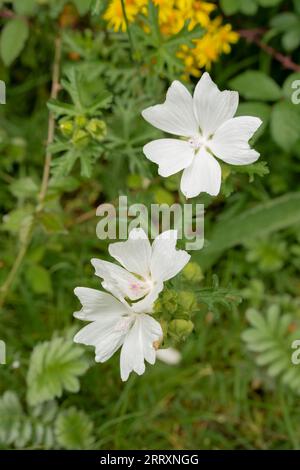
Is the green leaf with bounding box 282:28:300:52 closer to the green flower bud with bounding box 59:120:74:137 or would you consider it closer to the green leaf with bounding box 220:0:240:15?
the green leaf with bounding box 220:0:240:15

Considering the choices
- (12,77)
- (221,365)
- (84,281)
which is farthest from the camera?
(12,77)

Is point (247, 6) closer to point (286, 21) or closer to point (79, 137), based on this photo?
point (286, 21)

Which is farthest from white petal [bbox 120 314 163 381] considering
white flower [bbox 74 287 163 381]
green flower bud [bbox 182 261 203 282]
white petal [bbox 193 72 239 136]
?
white petal [bbox 193 72 239 136]

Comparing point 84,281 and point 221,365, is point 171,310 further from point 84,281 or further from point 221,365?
point 221,365

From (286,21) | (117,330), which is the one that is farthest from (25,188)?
(286,21)

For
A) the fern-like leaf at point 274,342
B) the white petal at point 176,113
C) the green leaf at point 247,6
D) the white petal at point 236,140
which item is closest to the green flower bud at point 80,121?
the white petal at point 176,113

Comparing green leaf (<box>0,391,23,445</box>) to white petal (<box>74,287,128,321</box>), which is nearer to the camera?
white petal (<box>74,287,128,321</box>)
